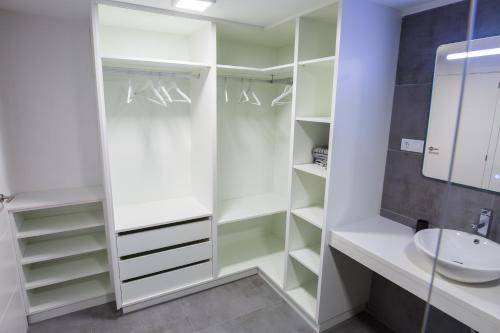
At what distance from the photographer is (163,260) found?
234cm

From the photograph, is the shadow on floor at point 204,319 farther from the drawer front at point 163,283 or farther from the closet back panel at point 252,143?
the closet back panel at point 252,143

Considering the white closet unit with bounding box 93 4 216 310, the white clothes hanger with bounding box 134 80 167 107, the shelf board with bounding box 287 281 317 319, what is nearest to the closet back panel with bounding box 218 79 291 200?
the white closet unit with bounding box 93 4 216 310

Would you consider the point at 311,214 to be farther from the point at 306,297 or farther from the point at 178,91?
Result: the point at 178,91

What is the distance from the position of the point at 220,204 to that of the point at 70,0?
2.00 metres

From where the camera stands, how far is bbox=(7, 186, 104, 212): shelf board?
2.00 metres

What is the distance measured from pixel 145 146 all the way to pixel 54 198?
0.80 meters

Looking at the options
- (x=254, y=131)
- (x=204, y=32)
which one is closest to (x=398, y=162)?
(x=254, y=131)

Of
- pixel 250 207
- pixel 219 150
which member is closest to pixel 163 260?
pixel 250 207

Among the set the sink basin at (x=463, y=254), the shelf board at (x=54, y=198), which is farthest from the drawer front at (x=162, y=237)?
the sink basin at (x=463, y=254)

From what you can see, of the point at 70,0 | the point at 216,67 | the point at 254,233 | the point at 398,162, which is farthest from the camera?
the point at 254,233

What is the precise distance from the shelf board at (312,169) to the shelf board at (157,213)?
861mm

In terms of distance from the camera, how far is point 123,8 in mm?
1894

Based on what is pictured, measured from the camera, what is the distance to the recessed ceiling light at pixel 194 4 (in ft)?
5.88

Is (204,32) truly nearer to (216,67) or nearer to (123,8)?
(216,67)
